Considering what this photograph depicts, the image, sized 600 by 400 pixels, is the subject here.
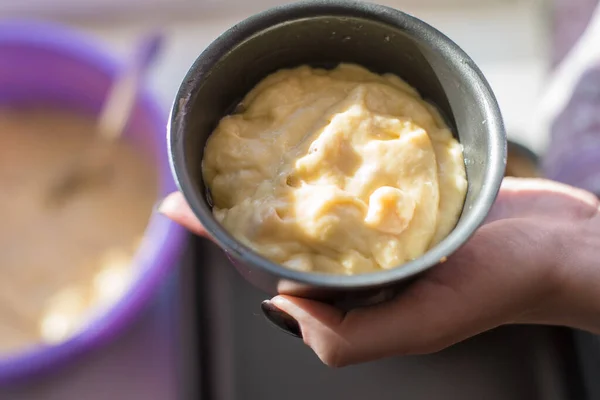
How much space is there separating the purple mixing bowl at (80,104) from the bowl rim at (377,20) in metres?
0.45

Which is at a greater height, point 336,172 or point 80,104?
point 336,172

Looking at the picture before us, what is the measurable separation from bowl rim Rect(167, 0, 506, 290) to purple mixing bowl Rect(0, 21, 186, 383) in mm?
450

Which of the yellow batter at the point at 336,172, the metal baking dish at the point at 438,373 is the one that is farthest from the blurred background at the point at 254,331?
the yellow batter at the point at 336,172

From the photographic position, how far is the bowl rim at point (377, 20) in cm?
47

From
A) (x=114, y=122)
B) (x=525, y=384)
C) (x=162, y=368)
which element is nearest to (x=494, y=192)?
(x=525, y=384)

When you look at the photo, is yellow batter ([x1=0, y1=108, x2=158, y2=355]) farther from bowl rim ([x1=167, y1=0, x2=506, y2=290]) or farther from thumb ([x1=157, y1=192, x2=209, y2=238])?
bowl rim ([x1=167, y1=0, x2=506, y2=290])

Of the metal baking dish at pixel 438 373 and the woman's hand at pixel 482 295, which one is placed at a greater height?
the woman's hand at pixel 482 295

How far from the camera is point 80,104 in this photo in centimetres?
122

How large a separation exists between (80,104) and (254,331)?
1.96ft

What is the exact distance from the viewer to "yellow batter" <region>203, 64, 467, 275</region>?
1.75 ft

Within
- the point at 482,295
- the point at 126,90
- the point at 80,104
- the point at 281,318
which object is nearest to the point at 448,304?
the point at 482,295

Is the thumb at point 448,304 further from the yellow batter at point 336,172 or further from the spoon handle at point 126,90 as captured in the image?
the spoon handle at point 126,90

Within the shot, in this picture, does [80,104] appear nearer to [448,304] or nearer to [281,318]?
[281,318]

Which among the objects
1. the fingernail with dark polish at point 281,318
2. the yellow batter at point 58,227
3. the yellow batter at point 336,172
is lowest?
the yellow batter at point 58,227
